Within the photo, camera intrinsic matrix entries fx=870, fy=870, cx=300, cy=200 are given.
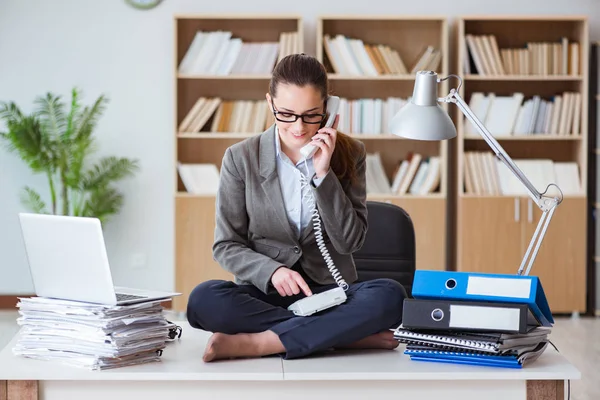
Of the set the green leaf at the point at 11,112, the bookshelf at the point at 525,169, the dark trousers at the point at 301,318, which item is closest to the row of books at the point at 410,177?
the bookshelf at the point at 525,169

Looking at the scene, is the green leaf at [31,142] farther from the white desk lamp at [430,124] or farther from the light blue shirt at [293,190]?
the white desk lamp at [430,124]

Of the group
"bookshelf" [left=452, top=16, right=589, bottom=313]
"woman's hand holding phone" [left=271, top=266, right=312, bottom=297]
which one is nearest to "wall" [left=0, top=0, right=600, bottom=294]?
"bookshelf" [left=452, top=16, right=589, bottom=313]

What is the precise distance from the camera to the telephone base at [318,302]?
221 centimetres

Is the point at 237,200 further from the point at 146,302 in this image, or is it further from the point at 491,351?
the point at 491,351

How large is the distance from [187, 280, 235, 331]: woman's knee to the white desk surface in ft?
0.63

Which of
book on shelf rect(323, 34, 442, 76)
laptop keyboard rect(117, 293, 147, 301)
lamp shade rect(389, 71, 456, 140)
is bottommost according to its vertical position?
laptop keyboard rect(117, 293, 147, 301)

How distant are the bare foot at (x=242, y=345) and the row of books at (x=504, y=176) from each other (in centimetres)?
368

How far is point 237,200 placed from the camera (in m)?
2.54

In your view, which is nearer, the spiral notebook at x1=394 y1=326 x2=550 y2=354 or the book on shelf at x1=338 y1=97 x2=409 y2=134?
the spiral notebook at x1=394 y1=326 x2=550 y2=354

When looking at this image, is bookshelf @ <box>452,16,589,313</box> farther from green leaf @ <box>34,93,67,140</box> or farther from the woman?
the woman

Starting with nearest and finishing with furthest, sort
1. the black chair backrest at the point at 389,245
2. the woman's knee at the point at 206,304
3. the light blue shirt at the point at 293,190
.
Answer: the woman's knee at the point at 206,304 < the light blue shirt at the point at 293,190 < the black chair backrest at the point at 389,245

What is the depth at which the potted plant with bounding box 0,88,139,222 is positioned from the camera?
5438mm

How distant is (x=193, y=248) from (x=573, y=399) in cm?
278

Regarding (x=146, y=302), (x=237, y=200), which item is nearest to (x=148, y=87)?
(x=237, y=200)
